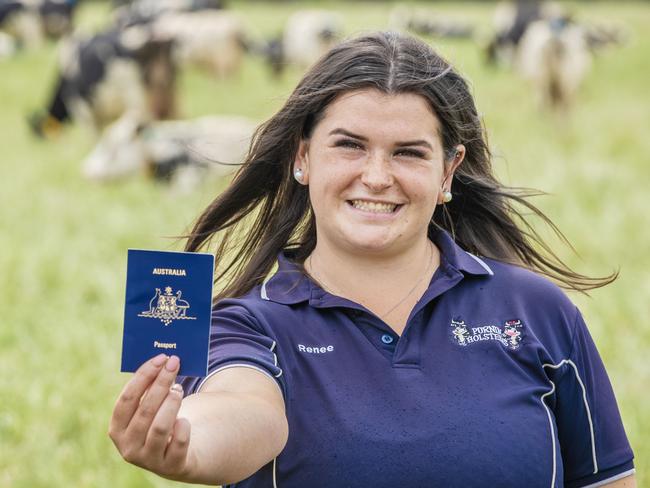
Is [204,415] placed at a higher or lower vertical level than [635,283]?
higher

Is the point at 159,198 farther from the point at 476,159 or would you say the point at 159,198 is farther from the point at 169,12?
the point at 169,12

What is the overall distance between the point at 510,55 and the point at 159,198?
13.6m

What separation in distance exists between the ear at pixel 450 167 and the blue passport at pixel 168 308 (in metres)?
0.75

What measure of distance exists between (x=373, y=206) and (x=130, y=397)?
72 cm

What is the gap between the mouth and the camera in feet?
7.43

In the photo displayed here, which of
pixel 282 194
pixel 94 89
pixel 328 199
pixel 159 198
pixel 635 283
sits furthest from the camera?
pixel 94 89

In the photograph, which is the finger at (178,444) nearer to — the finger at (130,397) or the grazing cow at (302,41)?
the finger at (130,397)

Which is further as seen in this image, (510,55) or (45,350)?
(510,55)

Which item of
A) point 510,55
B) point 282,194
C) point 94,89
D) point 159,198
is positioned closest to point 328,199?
point 282,194

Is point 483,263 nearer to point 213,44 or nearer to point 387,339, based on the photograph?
point 387,339

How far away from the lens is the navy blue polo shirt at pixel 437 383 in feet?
6.93

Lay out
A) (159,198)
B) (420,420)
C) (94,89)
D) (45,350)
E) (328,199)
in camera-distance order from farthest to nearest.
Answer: (94,89) → (159,198) → (45,350) → (328,199) → (420,420)

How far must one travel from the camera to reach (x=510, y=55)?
21.6m

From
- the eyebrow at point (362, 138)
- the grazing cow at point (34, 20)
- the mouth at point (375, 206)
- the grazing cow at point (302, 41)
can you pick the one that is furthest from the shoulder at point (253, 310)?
the grazing cow at point (34, 20)
